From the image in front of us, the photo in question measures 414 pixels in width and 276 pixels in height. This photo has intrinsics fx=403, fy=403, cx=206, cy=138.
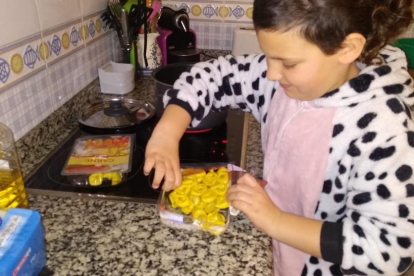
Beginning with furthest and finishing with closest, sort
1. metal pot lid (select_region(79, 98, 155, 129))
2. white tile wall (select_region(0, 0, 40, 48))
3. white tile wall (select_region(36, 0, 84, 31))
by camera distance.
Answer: metal pot lid (select_region(79, 98, 155, 129)) < white tile wall (select_region(36, 0, 84, 31)) < white tile wall (select_region(0, 0, 40, 48))

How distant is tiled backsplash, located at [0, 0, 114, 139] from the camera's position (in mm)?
877

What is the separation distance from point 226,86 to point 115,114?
368 millimetres

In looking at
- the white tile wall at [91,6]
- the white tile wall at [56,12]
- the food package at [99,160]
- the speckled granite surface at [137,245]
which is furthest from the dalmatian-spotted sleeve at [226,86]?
the white tile wall at [91,6]

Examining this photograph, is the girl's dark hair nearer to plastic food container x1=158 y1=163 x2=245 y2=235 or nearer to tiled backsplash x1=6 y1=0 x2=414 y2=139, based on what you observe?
plastic food container x1=158 y1=163 x2=245 y2=235

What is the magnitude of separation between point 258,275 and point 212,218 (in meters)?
0.13

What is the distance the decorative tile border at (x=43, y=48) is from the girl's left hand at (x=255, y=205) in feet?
1.81

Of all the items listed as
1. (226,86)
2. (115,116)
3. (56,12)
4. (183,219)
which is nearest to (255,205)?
(183,219)

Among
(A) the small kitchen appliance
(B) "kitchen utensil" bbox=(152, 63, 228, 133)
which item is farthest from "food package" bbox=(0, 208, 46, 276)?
(A) the small kitchen appliance

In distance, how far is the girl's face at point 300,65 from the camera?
0.66 m

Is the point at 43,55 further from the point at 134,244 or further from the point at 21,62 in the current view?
the point at 134,244

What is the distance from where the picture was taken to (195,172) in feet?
2.82

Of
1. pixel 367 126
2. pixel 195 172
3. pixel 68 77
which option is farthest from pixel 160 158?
pixel 68 77

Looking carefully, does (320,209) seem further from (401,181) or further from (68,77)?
(68,77)

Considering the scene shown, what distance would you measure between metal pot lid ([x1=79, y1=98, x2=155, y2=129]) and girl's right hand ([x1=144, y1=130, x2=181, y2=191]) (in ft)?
1.10
